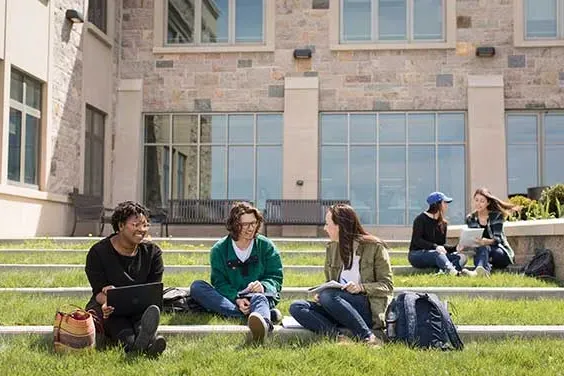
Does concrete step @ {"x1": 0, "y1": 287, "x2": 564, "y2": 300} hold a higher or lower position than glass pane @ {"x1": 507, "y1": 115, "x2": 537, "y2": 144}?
lower

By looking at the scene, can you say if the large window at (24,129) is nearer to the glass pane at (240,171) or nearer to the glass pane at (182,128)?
the glass pane at (182,128)

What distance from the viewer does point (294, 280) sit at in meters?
7.84

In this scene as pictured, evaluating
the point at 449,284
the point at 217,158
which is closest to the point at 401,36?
the point at 217,158

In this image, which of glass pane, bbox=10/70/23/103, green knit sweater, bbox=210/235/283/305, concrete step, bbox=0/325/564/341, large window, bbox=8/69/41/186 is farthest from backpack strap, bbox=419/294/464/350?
glass pane, bbox=10/70/23/103

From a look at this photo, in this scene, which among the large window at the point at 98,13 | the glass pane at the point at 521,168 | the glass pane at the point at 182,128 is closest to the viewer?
the large window at the point at 98,13

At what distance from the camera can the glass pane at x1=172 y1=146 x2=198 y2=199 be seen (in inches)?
709

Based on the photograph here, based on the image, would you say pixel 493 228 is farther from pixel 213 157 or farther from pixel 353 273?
pixel 213 157

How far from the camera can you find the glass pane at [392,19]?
17859 mm

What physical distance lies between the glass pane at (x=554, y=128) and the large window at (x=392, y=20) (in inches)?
132

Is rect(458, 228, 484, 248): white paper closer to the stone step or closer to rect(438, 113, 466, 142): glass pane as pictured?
the stone step

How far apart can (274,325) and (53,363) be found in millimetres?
1748

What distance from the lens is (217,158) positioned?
18.0m

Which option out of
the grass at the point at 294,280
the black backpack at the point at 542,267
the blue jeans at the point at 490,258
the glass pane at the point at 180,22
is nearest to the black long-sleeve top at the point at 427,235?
the blue jeans at the point at 490,258

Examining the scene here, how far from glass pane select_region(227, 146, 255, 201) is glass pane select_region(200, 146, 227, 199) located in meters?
0.22
